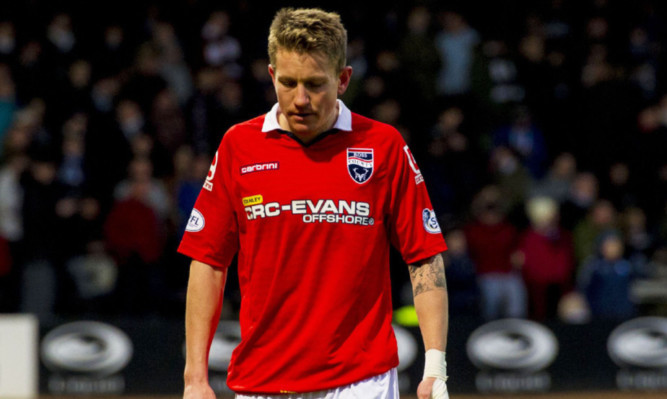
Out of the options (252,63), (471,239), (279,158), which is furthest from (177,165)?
(279,158)

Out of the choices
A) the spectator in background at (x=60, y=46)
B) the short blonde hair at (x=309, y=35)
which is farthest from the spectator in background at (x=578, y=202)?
the short blonde hair at (x=309, y=35)

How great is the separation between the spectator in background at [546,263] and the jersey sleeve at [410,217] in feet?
32.2

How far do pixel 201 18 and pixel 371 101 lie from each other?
297 cm

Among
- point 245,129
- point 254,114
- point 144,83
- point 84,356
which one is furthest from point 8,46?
point 245,129

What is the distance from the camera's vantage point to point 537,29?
16.2 metres

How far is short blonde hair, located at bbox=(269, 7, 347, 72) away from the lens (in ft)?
12.3

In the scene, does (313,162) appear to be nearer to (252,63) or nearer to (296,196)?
(296,196)

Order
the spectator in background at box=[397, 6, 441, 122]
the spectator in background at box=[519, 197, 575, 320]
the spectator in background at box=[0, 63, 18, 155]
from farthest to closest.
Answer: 1. the spectator in background at box=[397, 6, 441, 122]
2. the spectator in background at box=[519, 197, 575, 320]
3. the spectator in background at box=[0, 63, 18, 155]

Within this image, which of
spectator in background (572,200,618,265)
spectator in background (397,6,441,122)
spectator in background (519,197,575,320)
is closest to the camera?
spectator in background (519,197,575,320)

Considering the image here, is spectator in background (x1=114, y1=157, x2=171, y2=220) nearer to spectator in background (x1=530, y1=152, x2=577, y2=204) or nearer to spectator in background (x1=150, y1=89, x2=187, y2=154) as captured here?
spectator in background (x1=150, y1=89, x2=187, y2=154)

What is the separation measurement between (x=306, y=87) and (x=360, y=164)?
39cm

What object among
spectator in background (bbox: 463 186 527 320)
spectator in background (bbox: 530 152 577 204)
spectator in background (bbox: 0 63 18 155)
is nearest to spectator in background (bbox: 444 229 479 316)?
spectator in background (bbox: 463 186 527 320)

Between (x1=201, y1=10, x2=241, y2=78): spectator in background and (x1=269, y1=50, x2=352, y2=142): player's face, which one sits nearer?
(x1=269, y1=50, x2=352, y2=142): player's face

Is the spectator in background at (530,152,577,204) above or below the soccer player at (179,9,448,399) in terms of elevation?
above
